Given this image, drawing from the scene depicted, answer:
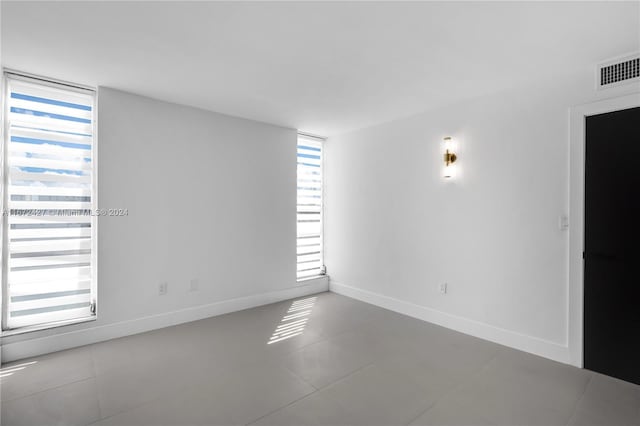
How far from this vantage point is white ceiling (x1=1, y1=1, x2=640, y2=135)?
1.99m

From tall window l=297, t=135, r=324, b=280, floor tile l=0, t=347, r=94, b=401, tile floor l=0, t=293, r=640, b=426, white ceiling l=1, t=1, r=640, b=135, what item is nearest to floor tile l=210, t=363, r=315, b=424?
tile floor l=0, t=293, r=640, b=426

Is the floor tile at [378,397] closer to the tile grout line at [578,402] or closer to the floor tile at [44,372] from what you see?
the tile grout line at [578,402]

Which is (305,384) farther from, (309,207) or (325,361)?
(309,207)

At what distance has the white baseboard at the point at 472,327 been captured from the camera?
114 inches

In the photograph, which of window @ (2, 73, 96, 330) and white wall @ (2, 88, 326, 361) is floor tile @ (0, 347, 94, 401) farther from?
window @ (2, 73, 96, 330)

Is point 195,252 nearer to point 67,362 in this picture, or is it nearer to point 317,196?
point 67,362

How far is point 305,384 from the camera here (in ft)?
8.07

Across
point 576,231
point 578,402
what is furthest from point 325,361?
point 576,231

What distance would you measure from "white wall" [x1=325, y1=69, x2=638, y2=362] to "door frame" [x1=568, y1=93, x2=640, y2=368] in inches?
2.1

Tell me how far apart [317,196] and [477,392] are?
145 inches

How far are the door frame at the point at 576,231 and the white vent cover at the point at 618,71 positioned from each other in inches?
7.7

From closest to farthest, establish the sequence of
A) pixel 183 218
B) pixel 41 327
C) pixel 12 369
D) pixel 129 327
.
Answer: pixel 12 369 < pixel 41 327 < pixel 129 327 < pixel 183 218

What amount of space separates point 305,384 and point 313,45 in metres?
2.70

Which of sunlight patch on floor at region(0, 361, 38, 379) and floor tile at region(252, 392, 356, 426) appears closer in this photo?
floor tile at region(252, 392, 356, 426)
